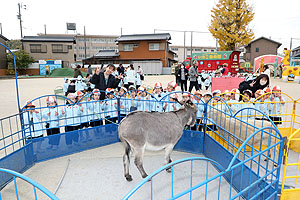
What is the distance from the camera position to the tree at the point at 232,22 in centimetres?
2262

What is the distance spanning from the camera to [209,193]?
132 inches

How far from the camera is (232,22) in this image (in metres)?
23.1

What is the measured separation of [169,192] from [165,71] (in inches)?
1284

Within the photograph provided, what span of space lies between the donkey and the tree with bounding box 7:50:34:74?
3634cm

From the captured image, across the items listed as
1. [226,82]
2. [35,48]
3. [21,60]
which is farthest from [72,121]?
[35,48]

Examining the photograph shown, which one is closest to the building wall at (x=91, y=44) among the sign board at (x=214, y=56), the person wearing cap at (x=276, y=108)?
the sign board at (x=214, y=56)

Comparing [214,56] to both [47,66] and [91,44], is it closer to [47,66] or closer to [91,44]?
[47,66]

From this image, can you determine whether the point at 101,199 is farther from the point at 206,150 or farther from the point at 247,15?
the point at 247,15

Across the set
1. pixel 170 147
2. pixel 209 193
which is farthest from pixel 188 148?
pixel 209 193

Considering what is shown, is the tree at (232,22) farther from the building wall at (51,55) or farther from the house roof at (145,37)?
the building wall at (51,55)

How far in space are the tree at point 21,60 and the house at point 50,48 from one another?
299cm

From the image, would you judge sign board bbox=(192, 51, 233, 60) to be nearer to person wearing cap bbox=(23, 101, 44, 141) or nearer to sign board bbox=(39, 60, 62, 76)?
person wearing cap bbox=(23, 101, 44, 141)

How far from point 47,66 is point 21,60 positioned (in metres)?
3.97

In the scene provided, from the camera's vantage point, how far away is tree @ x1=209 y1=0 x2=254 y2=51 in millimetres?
22625
